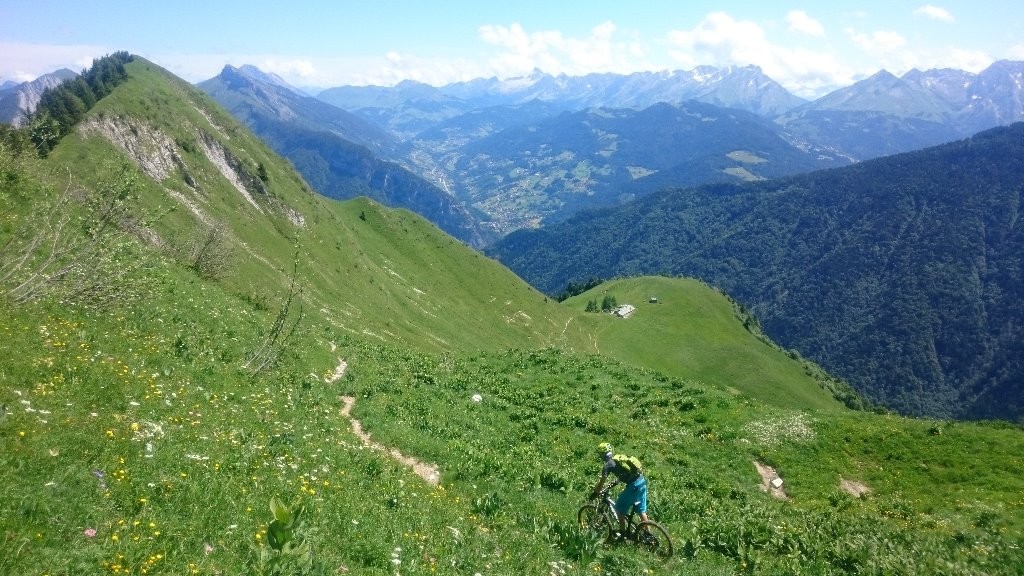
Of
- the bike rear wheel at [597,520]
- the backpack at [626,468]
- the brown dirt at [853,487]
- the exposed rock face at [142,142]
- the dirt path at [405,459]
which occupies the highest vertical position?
the exposed rock face at [142,142]

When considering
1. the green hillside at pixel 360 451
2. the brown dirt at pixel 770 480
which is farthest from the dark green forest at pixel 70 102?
the brown dirt at pixel 770 480

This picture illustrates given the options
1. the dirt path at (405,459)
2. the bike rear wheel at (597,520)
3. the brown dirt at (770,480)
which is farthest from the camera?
the brown dirt at (770,480)

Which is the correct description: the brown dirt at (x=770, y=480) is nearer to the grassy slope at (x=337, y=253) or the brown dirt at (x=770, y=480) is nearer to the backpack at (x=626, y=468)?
the backpack at (x=626, y=468)

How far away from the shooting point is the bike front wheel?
13766mm

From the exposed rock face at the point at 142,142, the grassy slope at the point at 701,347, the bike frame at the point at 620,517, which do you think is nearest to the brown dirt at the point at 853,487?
the bike frame at the point at 620,517

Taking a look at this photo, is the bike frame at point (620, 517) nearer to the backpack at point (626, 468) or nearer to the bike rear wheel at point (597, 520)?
the bike rear wheel at point (597, 520)

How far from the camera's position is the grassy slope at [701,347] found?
11381cm

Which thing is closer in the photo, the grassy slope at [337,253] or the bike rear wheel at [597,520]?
the bike rear wheel at [597,520]

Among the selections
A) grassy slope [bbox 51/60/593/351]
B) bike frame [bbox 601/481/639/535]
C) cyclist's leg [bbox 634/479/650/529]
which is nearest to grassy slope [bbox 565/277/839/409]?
grassy slope [bbox 51/60/593/351]

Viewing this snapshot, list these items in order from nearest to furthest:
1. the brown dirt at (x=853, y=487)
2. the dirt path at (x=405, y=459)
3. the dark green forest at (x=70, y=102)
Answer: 1. the dirt path at (x=405, y=459)
2. the brown dirt at (x=853, y=487)
3. the dark green forest at (x=70, y=102)

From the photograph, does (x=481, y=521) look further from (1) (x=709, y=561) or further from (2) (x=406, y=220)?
(2) (x=406, y=220)

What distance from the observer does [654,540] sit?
45.8 ft

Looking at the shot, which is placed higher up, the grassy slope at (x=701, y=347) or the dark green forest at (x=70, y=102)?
the dark green forest at (x=70, y=102)

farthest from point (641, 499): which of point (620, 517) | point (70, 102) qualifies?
point (70, 102)
